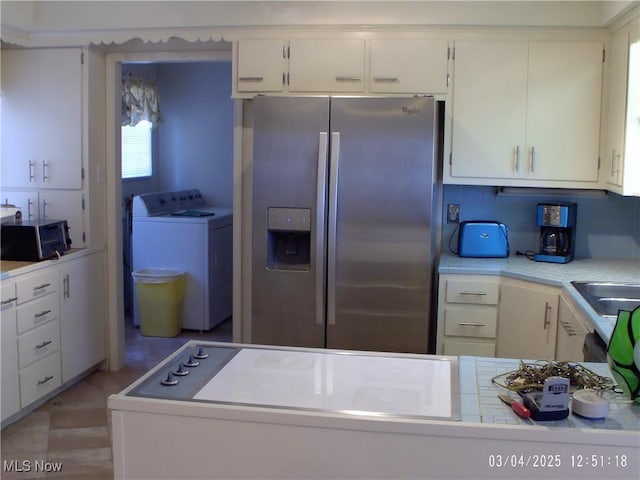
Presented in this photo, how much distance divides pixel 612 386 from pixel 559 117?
2.17 metres

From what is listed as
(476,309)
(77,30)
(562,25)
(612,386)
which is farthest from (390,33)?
(612,386)

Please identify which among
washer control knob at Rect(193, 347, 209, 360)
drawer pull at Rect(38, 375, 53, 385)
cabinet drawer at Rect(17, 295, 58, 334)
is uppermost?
washer control knob at Rect(193, 347, 209, 360)

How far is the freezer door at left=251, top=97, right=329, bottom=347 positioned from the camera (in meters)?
3.31

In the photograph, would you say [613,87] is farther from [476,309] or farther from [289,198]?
[289,198]

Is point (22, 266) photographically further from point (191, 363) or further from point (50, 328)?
point (191, 363)

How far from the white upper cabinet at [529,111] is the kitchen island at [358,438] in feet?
6.99

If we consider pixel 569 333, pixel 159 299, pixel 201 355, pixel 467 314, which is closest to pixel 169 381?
pixel 201 355

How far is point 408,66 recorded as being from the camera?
3555 millimetres

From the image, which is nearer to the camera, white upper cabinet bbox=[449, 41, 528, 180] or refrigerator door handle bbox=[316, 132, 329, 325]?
refrigerator door handle bbox=[316, 132, 329, 325]

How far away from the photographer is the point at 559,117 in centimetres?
354

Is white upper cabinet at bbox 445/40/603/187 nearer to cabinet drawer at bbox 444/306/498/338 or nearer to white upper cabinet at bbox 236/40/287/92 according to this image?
cabinet drawer at bbox 444/306/498/338

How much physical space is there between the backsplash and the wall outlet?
0.02 meters

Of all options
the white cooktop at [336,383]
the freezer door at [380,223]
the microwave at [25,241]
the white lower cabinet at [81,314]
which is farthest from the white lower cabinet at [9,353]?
the white cooktop at [336,383]

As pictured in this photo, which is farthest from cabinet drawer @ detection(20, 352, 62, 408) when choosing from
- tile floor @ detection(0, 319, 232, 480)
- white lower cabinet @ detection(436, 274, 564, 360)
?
white lower cabinet @ detection(436, 274, 564, 360)
